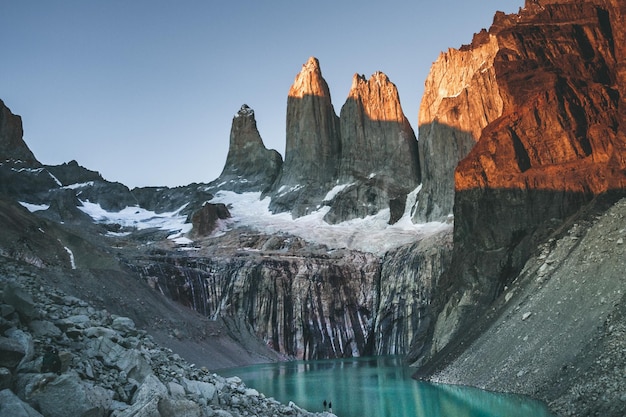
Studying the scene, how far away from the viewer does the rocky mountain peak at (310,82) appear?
128750 millimetres

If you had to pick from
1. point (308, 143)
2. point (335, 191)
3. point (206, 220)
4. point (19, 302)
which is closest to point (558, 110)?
point (19, 302)

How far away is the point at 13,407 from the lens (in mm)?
9414

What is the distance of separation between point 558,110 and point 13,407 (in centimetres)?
4715

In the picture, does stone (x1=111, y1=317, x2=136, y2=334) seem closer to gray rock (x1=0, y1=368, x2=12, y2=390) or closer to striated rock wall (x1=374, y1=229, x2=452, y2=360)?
gray rock (x1=0, y1=368, x2=12, y2=390)

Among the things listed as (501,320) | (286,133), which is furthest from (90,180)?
(501,320)

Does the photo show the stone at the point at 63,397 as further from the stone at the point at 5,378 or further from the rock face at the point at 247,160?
the rock face at the point at 247,160

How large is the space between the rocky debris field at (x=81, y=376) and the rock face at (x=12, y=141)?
13592 cm

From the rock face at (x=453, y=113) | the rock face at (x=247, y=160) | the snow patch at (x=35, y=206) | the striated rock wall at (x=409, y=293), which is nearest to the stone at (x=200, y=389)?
the striated rock wall at (x=409, y=293)

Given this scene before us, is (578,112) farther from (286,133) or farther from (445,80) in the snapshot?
(286,133)

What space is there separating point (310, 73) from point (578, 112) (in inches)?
3533

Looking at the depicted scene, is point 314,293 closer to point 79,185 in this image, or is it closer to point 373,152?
point 373,152

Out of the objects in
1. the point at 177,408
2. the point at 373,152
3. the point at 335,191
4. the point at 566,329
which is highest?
the point at 373,152

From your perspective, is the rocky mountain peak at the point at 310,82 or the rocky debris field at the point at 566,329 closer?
the rocky debris field at the point at 566,329

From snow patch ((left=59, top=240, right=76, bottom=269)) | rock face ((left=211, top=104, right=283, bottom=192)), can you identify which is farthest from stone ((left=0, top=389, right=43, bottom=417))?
rock face ((left=211, top=104, right=283, bottom=192))
